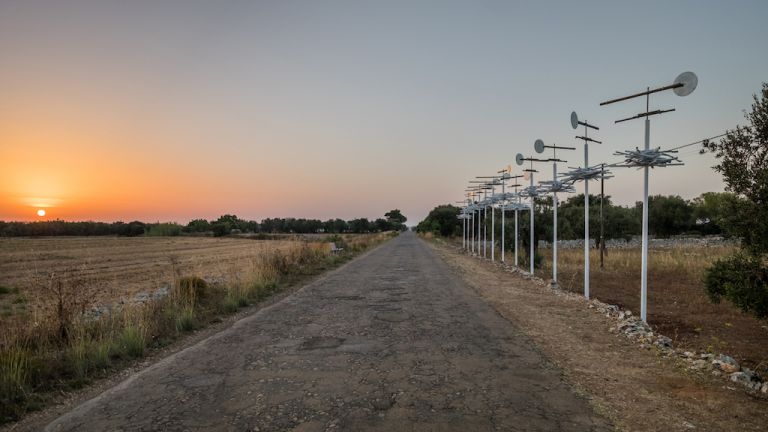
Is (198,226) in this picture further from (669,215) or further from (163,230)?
(669,215)

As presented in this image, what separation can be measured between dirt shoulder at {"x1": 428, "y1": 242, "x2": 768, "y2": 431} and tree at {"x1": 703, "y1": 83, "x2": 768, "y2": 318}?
1.25 metres

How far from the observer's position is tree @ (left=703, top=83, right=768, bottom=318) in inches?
223

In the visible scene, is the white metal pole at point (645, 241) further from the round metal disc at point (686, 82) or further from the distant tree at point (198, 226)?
the distant tree at point (198, 226)

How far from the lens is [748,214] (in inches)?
227

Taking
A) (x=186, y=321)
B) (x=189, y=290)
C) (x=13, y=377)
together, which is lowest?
(x=186, y=321)

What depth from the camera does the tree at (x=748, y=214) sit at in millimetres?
5660

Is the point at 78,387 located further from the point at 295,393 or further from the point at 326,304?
the point at 326,304

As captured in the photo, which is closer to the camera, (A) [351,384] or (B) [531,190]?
(A) [351,384]

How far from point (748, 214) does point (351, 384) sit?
563cm

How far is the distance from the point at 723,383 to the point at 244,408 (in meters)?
5.70

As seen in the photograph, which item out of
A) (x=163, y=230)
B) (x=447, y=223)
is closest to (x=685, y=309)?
(x=447, y=223)

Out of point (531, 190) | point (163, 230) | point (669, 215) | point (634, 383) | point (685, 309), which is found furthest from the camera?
Result: point (163, 230)

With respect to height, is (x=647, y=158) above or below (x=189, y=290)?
above

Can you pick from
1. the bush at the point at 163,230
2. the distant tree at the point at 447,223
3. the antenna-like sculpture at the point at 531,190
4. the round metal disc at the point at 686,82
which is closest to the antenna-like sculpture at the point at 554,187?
the antenna-like sculpture at the point at 531,190
